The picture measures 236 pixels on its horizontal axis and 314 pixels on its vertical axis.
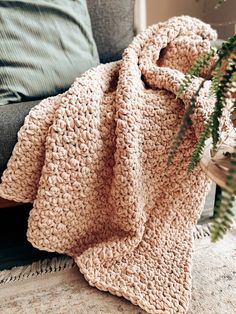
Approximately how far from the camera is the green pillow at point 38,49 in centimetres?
107

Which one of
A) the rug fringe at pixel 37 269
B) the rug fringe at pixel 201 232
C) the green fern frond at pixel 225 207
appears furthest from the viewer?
the rug fringe at pixel 201 232

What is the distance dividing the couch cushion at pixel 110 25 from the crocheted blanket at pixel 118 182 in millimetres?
374

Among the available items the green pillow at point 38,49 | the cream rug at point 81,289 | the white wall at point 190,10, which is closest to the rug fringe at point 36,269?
the cream rug at point 81,289

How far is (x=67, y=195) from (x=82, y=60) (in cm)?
51

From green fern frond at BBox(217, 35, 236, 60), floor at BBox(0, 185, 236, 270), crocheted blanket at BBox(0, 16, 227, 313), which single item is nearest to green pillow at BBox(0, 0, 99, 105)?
crocheted blanket at BBox(0, 16, 227, 313)

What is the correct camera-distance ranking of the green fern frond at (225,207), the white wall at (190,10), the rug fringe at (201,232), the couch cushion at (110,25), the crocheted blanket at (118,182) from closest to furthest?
1. the green fern frond at (225,207)
2. the crocheted blanket at (118,182)
3. the rug fringe at (201,232)
4. the couch cushion at (110,25)
5. the white wall at (190,10)

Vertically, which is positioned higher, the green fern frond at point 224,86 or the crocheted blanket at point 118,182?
the green fern frond at point 224,86

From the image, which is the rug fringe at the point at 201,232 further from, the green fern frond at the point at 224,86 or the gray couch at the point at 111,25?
the gray couch at the point at 111,25

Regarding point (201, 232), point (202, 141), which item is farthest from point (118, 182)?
Result: point (201, 232)

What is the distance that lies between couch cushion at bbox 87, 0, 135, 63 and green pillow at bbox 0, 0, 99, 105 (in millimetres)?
178

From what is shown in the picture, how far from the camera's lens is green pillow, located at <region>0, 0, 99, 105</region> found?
107 centimetres

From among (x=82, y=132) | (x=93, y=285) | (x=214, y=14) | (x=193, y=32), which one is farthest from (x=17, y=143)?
(x=214, y=14)

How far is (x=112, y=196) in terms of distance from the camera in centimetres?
96

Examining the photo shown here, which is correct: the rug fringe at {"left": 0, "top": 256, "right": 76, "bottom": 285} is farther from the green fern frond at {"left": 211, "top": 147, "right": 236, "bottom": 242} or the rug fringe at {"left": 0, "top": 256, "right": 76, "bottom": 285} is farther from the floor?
the green fern frond at {"left": 211, "top": 147, "right": 236, "bottom": 242}
